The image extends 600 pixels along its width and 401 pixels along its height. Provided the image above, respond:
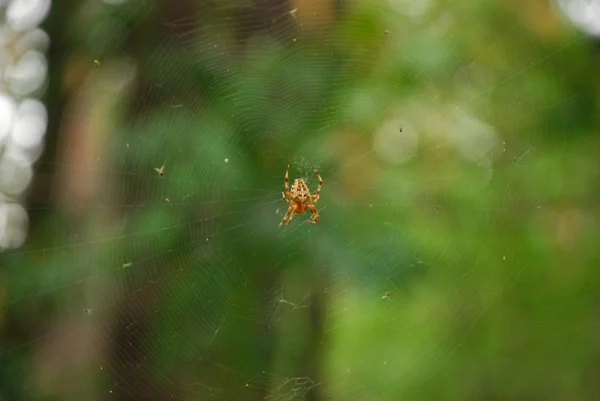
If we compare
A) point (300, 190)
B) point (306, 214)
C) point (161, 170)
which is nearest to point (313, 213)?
point (306, 214)

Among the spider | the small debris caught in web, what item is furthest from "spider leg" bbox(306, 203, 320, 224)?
the small debris caught in web

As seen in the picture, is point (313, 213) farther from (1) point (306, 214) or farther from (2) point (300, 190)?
(2) point (300, 190)

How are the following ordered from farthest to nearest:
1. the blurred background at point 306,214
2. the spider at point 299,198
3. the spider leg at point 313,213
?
the spider at point 299,198
the spider leg at point 313,213
the blurred background at point 306,214

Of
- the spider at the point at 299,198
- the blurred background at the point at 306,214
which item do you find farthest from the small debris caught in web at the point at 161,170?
the spider at the point at 299,198

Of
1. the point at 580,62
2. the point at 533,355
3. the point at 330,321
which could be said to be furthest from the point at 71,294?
the point at 580,62

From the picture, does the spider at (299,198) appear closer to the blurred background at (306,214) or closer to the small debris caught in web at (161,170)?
the blurred background at (306,214)

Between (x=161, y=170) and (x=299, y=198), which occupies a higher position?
(x=161, y=170)

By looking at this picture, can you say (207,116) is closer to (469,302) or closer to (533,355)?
(469,302)

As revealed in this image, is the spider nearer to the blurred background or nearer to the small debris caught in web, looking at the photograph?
the blurred background
